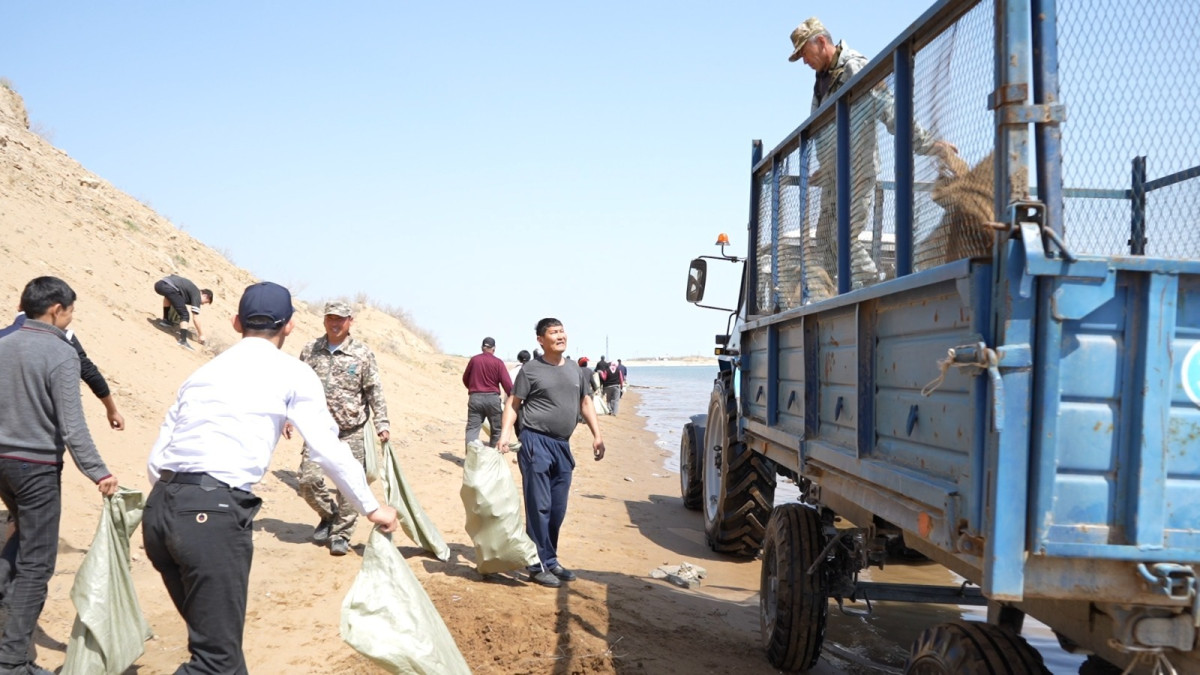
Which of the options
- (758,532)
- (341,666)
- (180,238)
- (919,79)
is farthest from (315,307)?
(919,79)

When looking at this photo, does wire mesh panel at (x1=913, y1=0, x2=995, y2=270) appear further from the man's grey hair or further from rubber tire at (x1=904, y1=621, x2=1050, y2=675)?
the man's grey hair

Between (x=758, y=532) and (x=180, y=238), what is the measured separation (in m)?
17.7

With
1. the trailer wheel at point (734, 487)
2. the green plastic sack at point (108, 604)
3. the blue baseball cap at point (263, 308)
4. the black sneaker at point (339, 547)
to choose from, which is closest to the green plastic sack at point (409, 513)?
the black sneaker at point (339, 547)

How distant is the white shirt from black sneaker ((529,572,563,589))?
332 centimetres

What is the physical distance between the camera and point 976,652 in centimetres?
259

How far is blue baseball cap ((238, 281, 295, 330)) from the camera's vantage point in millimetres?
3275

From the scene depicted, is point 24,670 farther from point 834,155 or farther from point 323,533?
point 834,155

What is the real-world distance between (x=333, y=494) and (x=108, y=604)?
120 inches

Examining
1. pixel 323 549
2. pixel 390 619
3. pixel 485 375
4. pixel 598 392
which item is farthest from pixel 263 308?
pixel 598 392

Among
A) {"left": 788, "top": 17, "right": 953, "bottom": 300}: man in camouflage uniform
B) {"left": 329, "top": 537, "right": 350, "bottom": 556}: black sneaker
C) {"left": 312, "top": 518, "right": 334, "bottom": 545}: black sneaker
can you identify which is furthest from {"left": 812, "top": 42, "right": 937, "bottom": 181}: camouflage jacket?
{"left": 312, "top": 518, "right": 334, "bottom": 545}: black sneaker

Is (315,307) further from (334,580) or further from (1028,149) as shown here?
(1028,149)

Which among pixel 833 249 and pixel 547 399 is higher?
Result: pixel 833 249

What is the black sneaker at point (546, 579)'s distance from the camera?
20.8ft

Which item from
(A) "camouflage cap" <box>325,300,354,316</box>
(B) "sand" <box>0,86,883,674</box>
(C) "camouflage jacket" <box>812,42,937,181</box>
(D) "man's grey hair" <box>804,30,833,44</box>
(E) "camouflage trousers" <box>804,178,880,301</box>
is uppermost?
(D) "man's grey hair" <box>804,30,833,44</box>
